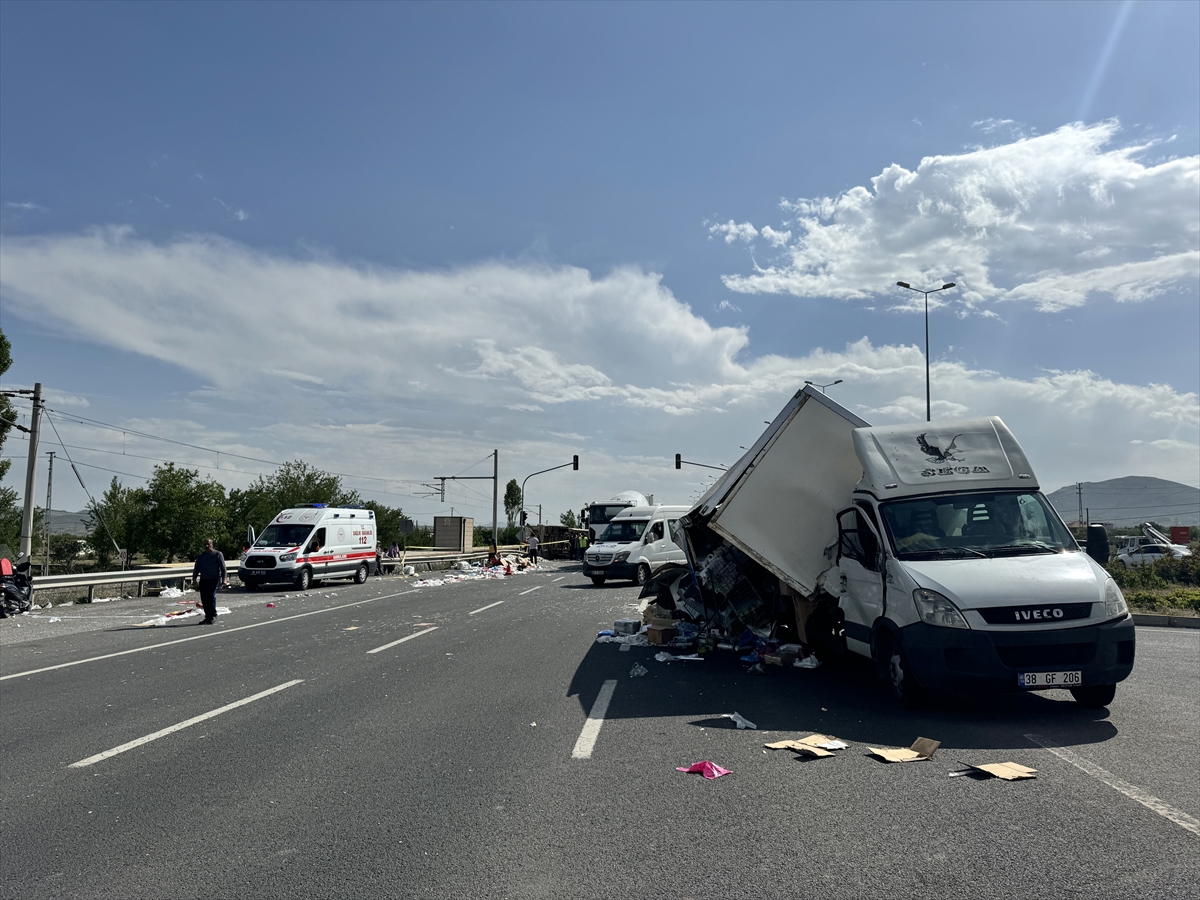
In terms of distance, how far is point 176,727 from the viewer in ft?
23.7

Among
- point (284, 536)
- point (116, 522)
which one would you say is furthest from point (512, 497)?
point (284, 536)

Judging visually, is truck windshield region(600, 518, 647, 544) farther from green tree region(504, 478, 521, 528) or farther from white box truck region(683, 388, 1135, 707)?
green tree region(504, 478, 521, 528)

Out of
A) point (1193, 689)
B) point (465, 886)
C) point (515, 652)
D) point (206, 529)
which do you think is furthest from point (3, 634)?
point (206, 529)

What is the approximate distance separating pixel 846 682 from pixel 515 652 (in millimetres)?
4599

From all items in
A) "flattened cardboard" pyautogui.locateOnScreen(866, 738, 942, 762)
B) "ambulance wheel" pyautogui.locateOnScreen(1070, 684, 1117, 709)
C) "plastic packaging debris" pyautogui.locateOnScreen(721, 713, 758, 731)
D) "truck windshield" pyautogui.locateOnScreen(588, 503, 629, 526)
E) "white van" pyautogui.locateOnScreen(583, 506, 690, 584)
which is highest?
"truck windshield" pyautogui.locateOnScreen(588, 503, 629, 526)

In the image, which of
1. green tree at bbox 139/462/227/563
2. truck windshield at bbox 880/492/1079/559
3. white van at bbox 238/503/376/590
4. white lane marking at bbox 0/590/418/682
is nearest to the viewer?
truck windshield at bbox 880/492/1079/559

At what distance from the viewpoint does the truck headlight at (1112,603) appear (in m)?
7.00

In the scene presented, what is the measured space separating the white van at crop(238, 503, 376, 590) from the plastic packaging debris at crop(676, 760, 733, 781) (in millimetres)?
23336

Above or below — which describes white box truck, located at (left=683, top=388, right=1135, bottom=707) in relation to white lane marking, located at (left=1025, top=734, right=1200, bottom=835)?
above

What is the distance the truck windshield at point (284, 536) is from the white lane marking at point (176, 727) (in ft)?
63.3

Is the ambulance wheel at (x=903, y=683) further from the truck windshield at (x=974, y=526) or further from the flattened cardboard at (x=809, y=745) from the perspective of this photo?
the flattened cardboard at (x=809, y=745)

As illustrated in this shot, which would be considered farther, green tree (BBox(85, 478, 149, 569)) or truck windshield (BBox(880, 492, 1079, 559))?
green tree (BBox(85, 478, 149, 569))

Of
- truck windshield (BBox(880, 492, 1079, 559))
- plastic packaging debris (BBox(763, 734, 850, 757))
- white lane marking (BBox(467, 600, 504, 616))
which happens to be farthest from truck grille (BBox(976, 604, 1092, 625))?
white lane marking (BBox(467, 600, 504, 616))

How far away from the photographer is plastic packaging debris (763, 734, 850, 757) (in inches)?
241
